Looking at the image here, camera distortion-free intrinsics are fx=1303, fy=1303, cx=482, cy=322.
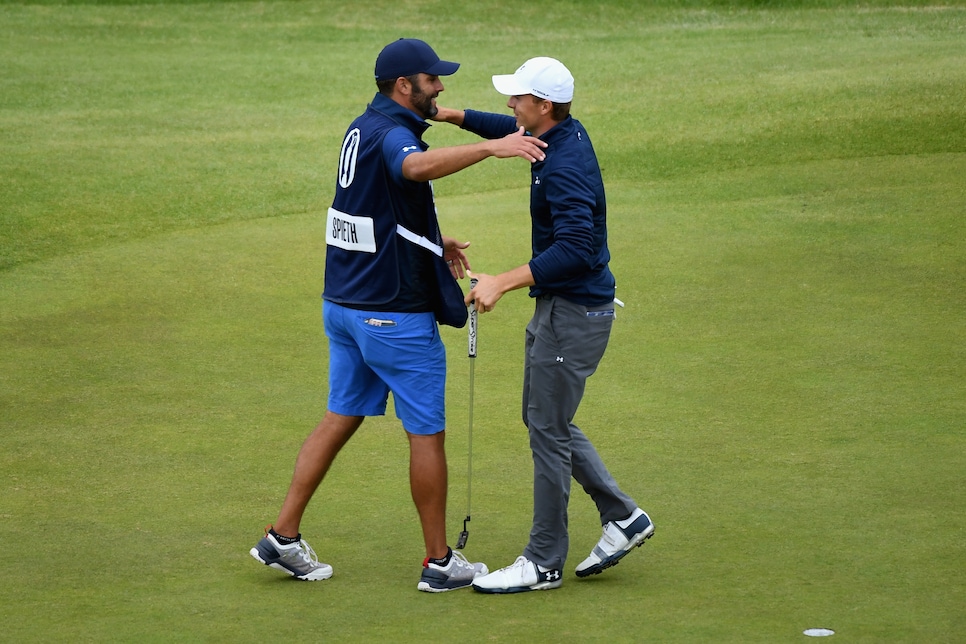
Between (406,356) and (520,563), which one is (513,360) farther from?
(520,563)

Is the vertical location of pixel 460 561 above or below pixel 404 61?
below

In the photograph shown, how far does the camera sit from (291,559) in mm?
5230

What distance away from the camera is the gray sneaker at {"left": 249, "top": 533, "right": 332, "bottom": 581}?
17.1ft

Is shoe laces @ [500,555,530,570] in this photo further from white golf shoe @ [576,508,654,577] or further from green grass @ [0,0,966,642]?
white golf shoe @ [576,508,654,577]

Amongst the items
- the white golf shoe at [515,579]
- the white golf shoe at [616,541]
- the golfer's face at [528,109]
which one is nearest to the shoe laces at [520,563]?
the white golf shoe at [515,579]

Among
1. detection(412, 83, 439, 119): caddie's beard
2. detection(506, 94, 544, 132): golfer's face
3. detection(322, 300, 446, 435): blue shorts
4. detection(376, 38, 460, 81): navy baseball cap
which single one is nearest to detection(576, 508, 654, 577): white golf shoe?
detection(322, 300, 446, 435): blue shorts

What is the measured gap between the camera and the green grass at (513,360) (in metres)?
5.04

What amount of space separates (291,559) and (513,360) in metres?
3.32

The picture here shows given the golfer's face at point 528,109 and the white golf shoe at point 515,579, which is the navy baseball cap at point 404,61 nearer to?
the golfer's face at point 528,109

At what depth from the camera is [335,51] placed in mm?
20781

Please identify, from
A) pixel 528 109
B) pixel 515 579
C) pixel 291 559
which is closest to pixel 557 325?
pixel 528 109

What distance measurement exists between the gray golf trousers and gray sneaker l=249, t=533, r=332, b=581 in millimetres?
852

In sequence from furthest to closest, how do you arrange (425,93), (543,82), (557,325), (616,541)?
(425,93) < (616,541) < (557,325) < (543,82)

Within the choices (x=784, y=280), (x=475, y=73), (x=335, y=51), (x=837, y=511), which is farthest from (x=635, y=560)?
(x=335, y=51)
